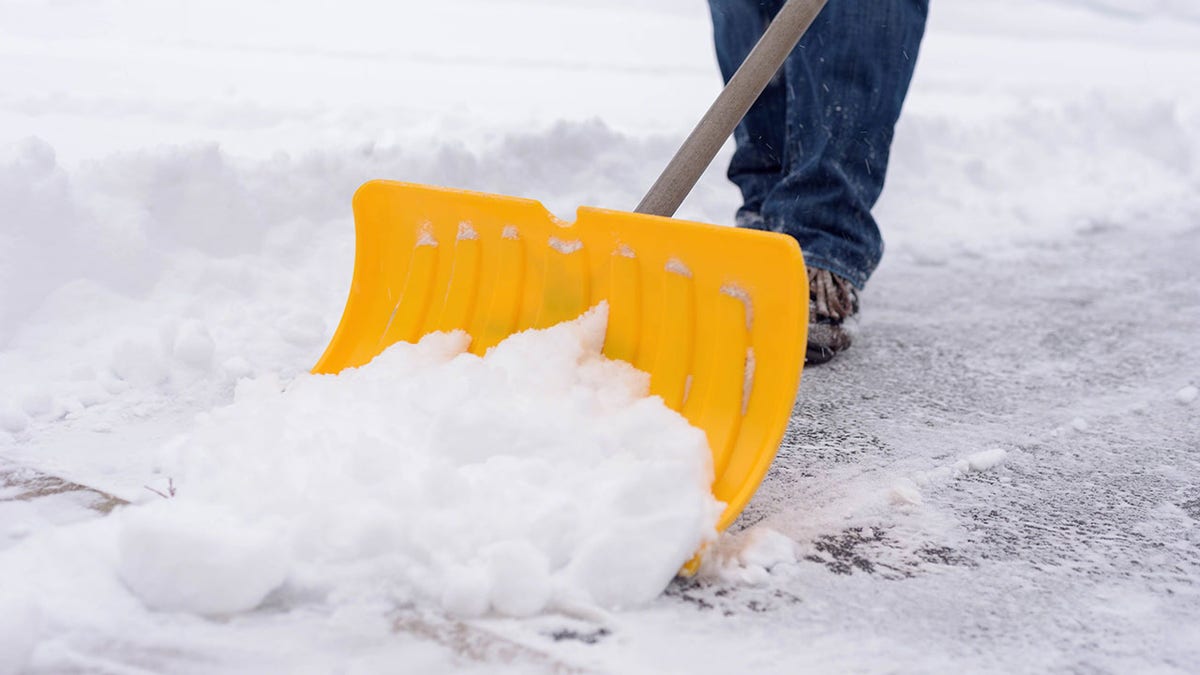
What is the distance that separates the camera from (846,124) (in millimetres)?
2566

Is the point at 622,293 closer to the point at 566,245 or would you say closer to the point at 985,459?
the point at 566,245

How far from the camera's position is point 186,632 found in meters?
1.17

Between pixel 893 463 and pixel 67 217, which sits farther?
pixel 67 217

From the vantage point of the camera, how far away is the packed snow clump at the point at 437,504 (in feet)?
3.97

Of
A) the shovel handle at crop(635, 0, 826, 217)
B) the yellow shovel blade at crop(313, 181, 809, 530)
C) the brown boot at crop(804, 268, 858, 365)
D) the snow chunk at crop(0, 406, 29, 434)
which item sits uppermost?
the shovel handle at crop(635, 0, 826, 217)

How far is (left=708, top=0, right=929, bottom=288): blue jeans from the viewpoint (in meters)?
2.53

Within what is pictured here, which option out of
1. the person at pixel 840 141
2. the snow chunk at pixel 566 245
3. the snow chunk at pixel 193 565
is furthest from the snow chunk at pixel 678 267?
the person at pixel 840 141

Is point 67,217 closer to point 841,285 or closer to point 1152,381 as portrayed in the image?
point 841,285

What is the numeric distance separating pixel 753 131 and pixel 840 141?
19.3 inches

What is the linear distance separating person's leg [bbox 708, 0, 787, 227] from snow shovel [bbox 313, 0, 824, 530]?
0.88 m

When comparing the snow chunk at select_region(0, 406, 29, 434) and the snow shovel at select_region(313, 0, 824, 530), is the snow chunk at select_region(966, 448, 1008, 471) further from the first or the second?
the snow chunk at select_region(0, 406, 29, 434)

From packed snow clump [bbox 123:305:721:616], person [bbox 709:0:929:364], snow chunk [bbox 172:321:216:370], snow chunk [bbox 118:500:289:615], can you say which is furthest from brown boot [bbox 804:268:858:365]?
snow chunk [bbox 118:500:289:615]

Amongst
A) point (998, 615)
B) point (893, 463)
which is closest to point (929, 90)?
point (893, 463)

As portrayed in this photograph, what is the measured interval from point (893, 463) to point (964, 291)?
5.10ft
